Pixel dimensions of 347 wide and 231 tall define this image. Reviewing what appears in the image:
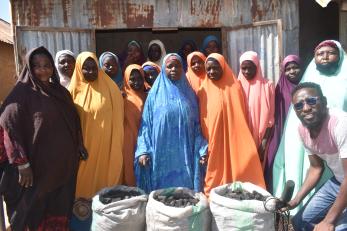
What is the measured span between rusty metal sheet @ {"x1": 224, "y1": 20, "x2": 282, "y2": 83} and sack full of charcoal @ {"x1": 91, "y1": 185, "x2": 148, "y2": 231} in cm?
280

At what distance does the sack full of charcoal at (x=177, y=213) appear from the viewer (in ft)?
9.77

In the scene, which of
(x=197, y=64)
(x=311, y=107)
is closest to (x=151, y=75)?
(x=197, y=64)

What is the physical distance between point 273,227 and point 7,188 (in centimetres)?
213

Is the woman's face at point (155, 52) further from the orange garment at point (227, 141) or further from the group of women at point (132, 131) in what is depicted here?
the orange garment at point (227, 141)

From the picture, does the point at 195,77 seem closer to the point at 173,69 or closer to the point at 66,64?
the point at 173,69

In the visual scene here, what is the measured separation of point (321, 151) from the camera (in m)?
2.73

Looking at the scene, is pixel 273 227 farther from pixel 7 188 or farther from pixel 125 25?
pixel 125 25

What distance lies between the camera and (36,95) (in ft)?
10.4

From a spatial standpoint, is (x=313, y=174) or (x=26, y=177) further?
(x=26, y=177)

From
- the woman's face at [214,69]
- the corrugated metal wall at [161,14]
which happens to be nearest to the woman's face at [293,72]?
the woman's face at [214,69]

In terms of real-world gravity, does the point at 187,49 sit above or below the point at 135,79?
above

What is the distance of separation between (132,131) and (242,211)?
1.38 m

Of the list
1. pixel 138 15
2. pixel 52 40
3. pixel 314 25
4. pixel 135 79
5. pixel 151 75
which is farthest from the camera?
pixel 314 25

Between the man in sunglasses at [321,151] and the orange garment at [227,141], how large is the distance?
0.76 meters
